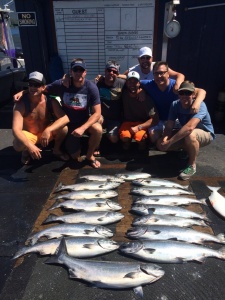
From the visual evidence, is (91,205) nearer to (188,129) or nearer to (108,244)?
(108,244)

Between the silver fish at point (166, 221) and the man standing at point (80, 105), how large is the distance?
5.30ft

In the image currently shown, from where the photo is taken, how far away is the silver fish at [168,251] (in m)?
2.52

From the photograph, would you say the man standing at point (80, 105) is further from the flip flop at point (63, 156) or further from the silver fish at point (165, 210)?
the silver fish at point (165, 210)

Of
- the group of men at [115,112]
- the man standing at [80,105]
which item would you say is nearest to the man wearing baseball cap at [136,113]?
the group of men at [115,112]

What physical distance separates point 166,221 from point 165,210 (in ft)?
0.68

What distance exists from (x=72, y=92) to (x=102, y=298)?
3125 millimetres

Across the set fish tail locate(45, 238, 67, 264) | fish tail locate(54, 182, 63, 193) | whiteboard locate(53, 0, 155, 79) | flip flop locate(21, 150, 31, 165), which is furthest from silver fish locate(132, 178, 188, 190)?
A: whiteboard locate(53, 0, 155, 79)

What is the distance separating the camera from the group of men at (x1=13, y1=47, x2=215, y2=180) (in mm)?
3965

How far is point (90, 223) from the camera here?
9.79 feet

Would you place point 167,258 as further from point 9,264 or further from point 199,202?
point 9,264

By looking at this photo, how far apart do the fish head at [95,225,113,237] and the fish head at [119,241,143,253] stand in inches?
8.6

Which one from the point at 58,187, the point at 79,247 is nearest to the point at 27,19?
the point at 58,187

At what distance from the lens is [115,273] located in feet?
7.55

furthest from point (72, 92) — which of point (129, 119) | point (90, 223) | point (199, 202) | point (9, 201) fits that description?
point (199, 202)
